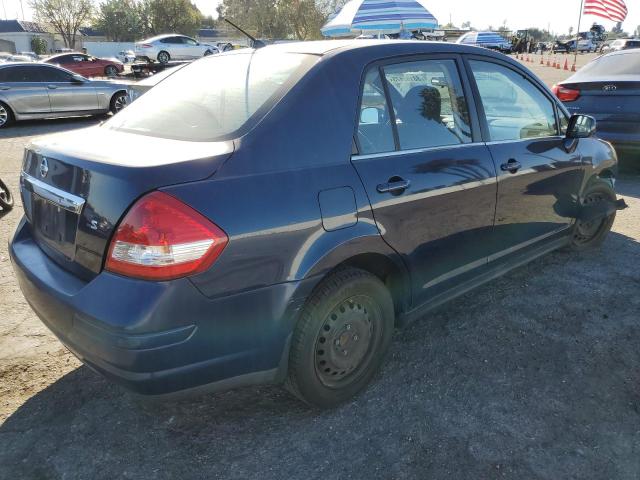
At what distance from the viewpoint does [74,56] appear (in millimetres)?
21594

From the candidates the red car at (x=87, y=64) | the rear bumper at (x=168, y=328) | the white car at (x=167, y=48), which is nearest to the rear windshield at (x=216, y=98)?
the rear bumper at (x=168, y=328)

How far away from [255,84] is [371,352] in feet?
4.80

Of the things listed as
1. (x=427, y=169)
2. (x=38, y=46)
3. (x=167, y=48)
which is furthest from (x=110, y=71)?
(x=38, y=46)

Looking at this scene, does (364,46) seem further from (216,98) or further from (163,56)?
(163,56)

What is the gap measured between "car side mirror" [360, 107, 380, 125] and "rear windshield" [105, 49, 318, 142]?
1.11 feet

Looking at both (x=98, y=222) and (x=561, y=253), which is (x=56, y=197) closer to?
(x=98, y=222)

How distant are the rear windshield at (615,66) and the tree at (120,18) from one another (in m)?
66.3

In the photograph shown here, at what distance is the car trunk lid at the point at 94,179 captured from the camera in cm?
186

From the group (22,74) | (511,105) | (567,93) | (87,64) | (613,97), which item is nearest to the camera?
(511,105)

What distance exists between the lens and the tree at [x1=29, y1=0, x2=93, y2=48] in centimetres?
5969

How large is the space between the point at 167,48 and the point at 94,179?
2950cm

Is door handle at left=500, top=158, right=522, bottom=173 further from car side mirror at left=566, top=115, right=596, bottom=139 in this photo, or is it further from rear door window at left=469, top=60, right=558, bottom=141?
car side mirror at left=566, top=115, right=596, bottom=139

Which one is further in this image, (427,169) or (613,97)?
(613,97)

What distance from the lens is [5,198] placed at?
223 inches
